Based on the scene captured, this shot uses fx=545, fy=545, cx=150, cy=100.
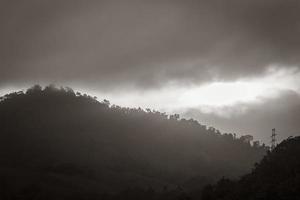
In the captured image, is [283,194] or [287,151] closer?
[283,194]

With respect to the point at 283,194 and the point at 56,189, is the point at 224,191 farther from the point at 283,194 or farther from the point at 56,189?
the point at 56,189

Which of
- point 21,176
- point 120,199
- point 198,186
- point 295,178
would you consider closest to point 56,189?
point 21,176

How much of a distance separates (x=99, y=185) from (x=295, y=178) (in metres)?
113

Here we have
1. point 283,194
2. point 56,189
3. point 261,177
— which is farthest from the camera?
point 56,189

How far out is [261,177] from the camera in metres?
102

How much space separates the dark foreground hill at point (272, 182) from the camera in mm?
86250

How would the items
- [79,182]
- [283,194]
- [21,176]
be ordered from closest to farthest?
1. [283,194]
2. [21,176]
3. [79,182]

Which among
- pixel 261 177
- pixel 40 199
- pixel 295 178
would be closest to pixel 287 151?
pixel 261 177

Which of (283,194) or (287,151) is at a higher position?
(287,151)

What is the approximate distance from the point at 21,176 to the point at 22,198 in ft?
120

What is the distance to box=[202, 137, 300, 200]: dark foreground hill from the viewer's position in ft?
283

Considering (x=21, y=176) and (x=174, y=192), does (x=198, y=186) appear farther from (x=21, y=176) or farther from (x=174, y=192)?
(x=21, y=176)

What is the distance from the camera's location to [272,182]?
96.1 m

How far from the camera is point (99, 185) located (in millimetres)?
192000
